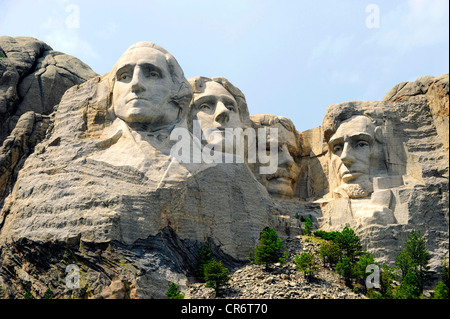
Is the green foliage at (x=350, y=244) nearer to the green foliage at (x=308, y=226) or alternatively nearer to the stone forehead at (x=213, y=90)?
the green foliage at (x=308, y=226)

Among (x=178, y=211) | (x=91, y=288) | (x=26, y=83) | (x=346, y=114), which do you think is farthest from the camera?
(x=26, y=83)

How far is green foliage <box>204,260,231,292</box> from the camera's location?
23.0m

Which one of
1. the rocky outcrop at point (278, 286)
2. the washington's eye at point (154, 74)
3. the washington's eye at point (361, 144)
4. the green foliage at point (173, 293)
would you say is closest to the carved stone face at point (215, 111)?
the washington's eye at point (154, 74)

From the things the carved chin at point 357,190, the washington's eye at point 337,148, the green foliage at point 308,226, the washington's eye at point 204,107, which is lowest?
the green foliage at point 308,226

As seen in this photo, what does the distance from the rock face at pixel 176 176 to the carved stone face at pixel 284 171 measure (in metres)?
0.04

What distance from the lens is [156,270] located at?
23.1 meters

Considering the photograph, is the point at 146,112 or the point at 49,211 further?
the point at 146,112

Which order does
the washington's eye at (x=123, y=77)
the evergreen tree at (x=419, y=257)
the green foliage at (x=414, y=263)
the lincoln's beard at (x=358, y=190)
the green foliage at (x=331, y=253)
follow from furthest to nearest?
the lincoln's beard at (x=358, y=190)
the washington's eye at (x=123, y=77)
the green foliage at (x=331, y=253)
the evergreen tree at (x=419, y=257)
the green foliage at (x=414, y=263)

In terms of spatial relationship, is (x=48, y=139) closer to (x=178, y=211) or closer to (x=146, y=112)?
(x=146, y=112)

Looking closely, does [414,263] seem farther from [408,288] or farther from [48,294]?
[48,294]

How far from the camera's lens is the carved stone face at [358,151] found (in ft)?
90.4

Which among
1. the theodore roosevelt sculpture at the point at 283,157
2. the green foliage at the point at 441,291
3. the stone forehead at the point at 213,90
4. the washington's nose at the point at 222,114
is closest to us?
the green foliage at the point at 441,291

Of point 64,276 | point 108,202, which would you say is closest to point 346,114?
point 108,202

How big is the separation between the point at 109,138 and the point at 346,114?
7378 mm
